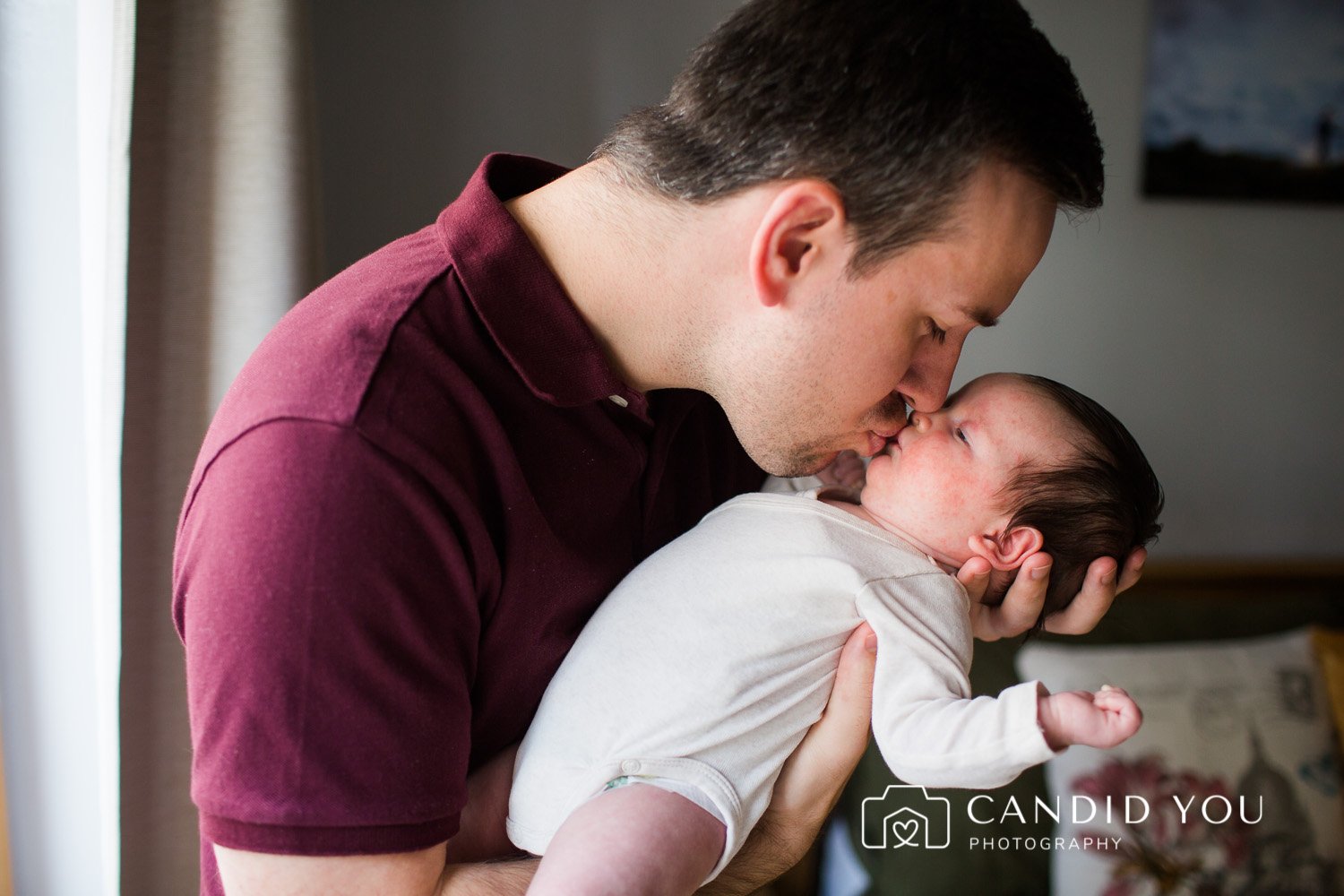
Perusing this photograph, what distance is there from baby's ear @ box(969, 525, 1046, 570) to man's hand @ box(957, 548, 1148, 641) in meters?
0.02

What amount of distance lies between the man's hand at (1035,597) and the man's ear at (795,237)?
1.34 feet

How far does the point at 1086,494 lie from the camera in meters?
1.14

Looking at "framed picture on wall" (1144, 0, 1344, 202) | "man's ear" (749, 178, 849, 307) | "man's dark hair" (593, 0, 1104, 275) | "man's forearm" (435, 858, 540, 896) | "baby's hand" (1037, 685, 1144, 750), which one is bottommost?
"man's forearm" (435, 858, 540, 896)

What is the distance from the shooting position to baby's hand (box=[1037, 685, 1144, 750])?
2.86ft

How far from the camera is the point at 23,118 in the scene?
4.05 ft

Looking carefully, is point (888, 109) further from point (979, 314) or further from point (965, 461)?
point (965, 461)

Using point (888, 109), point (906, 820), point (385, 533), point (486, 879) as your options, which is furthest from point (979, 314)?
point (906, 820)

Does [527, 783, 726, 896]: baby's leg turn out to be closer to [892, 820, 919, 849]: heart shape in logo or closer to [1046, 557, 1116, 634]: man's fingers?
[1046, 557, 1116, 634]: man's fingers

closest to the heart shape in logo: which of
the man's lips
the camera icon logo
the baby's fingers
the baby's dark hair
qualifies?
the camera icon logo

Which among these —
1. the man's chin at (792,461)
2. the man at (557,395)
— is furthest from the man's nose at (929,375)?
the man's chin at (792,461)

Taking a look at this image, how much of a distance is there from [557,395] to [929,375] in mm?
424

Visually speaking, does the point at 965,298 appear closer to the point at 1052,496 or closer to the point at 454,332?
the point at 1052,496

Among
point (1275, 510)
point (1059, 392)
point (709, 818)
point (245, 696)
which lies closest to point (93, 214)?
point (245, 696)

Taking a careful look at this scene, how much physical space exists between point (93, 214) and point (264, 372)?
0.69 meters
